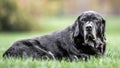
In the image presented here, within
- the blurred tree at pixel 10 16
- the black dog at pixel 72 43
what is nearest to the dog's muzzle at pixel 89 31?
the black dog at pixel 72 43

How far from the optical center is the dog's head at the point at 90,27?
9.20 m

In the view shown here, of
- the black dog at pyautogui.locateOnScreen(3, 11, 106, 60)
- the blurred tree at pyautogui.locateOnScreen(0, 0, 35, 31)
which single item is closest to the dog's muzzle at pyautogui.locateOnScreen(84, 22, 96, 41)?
the black dog at pyautogui.locateOnScreen(3, 11, 106, 60)

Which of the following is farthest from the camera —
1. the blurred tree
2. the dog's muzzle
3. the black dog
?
the blurred tree

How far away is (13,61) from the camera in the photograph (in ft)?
27.8

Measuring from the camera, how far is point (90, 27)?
9.14 meters

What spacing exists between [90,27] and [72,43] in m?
0.80

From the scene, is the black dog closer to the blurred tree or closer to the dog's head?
the dog's head

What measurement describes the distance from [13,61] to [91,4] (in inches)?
1982

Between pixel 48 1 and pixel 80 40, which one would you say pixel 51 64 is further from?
pixel 48 1

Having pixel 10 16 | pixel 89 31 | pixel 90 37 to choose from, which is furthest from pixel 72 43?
pixel 10 16

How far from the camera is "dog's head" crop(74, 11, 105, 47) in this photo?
920cm

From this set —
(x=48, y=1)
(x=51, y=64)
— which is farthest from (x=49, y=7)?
(x=51, y=64)

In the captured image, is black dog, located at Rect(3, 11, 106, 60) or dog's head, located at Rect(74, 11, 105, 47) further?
black dog, located at Rect(3, 11, 106, 60)

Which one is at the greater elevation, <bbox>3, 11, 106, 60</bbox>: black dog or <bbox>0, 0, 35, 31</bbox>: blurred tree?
<bbox>3, 11, 106, 60</bbox>: black dog
